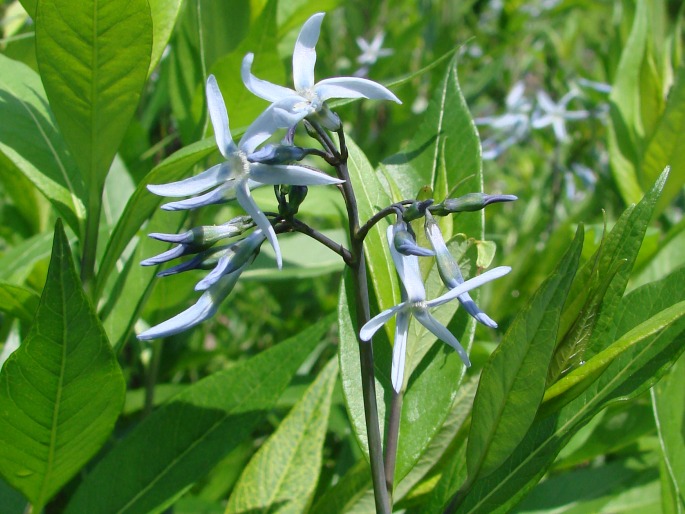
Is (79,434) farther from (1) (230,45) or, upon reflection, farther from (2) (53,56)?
(1) (230,45)

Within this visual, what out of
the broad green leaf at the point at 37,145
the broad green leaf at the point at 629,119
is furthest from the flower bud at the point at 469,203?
the broad green leaf at the point at 629,119

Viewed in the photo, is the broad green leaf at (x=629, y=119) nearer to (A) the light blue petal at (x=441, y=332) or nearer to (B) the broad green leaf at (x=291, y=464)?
(B) the broad green leaf at (x=291, y=464)

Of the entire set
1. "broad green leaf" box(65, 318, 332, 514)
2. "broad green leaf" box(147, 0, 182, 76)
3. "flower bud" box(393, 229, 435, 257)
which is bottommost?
"broad green leaf" box(65, 318, 332, 514)

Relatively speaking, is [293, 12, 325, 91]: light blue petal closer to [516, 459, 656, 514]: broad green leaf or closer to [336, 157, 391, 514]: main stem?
[336, 157, 391, 514]: main stem

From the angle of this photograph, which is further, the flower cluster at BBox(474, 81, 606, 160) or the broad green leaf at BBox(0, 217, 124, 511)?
the flower cluster at BBox(474, 81, 606, 160)

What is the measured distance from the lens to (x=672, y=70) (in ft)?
7.00

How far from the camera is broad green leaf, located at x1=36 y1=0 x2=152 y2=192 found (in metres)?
1.04

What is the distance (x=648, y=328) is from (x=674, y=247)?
1278 mm

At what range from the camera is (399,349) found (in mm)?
875

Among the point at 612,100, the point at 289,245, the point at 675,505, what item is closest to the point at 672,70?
the point at 612,100

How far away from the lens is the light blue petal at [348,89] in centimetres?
85

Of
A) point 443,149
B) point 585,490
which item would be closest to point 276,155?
point 443,149

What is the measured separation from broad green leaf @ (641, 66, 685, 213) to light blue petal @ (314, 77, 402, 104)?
3.76ft

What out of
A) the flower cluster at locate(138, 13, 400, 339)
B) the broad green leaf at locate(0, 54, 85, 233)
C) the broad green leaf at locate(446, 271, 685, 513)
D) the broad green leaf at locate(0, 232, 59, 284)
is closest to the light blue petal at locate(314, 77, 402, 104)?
the flower cluster at locate(138, 13, 400, 339)
